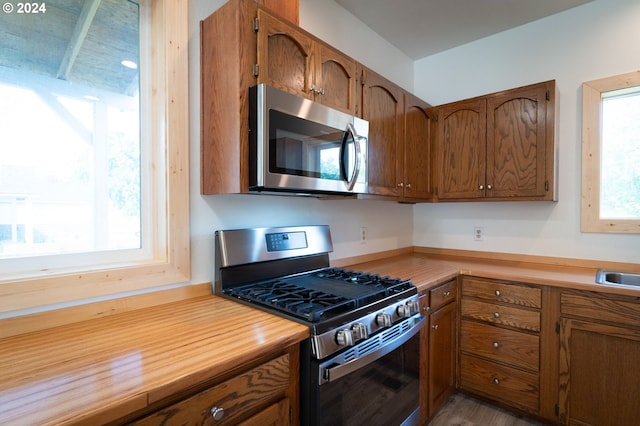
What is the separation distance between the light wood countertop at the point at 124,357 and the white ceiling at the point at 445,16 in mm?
2179

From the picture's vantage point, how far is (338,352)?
1141 mm

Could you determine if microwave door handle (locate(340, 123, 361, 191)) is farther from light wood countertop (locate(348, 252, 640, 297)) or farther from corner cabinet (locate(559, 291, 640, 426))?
corner cabinet (locate(559, 291, 640, 426))

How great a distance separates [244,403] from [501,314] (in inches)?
68.2

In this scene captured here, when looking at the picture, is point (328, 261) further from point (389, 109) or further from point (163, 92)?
point (163, 92)

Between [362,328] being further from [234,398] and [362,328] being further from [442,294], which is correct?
[442,294]

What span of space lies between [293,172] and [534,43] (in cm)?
230

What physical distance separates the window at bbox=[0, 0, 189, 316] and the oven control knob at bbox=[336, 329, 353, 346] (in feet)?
2.36

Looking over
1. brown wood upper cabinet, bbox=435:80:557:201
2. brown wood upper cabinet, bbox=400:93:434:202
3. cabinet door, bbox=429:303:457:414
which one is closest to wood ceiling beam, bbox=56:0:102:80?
brown wood upper cabinet, bbox=400:93:434:202

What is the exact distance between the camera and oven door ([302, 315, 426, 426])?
1068 millimetres

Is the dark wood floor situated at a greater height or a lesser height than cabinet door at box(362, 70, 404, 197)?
lesser

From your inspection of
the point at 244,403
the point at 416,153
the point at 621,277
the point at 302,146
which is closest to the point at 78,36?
the point at 302,146

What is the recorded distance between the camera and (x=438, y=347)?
194 cm

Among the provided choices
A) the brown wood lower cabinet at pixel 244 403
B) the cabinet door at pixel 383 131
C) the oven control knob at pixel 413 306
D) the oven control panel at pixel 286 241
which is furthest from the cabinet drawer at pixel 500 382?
the brown wood lower cabinet at pixel 244 403

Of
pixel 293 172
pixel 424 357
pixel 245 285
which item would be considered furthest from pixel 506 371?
pixel 293 172
